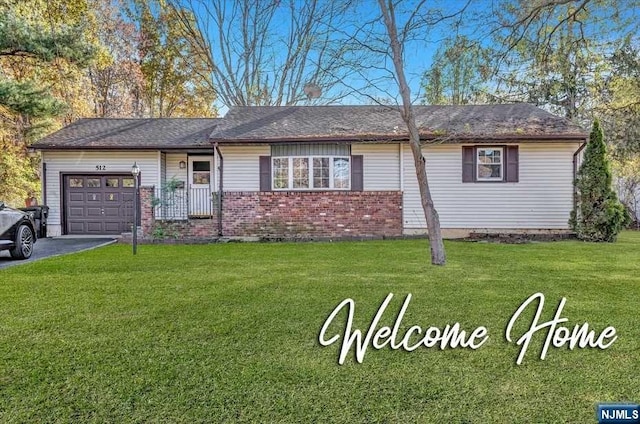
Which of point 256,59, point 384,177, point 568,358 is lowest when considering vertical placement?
point 568,358

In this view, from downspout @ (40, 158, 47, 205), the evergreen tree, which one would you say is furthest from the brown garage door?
the evergreen tree

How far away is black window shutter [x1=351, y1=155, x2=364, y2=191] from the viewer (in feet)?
40.8

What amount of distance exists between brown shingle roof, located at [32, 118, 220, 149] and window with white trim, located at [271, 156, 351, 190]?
270 cm

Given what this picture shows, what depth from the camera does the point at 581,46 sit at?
25.0 feet

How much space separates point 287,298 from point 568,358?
2.80 meters

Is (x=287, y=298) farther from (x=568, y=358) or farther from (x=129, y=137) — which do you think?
(x=129, y=137)

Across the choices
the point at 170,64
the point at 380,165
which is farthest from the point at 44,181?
the point at 170,64

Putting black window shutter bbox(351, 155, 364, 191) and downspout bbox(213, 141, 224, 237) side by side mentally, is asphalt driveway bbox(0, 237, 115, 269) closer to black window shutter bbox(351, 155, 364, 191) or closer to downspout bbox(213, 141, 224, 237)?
downspout bbox(213, 141, 224, 237)

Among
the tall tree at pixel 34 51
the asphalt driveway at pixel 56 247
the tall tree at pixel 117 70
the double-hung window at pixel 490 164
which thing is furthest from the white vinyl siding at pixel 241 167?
the tall tree at pixel 117 70

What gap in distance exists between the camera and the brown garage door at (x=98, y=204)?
44.9 ft

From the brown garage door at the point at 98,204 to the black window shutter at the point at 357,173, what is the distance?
729cm

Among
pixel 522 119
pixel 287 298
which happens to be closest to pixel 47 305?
pixel 287 298

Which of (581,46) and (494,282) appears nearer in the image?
(494,282)

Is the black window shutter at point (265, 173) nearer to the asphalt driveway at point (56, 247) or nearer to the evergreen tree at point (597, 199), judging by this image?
the asphalt driveway at point (56, 247)
